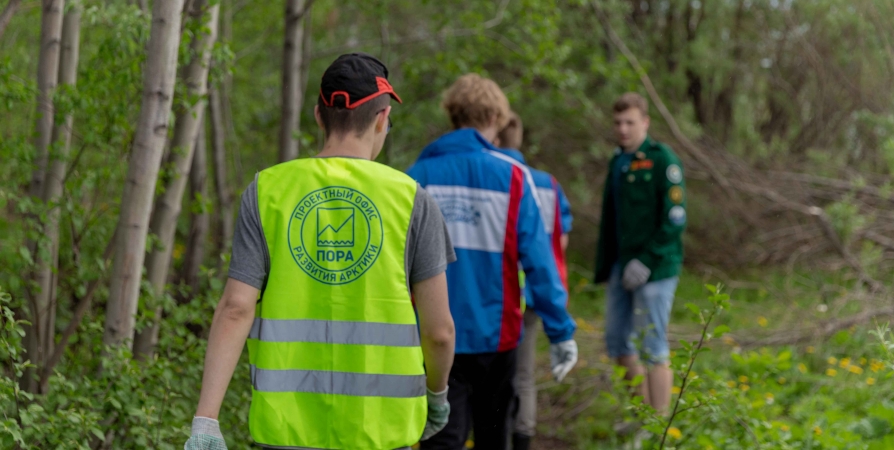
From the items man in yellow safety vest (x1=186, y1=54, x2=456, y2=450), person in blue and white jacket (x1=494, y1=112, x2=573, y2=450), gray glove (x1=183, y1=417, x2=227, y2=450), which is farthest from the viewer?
person in blue and white jacket (x1=494, y1=112, x2=573, y2=450)

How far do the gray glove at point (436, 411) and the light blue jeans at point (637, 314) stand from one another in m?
2.43

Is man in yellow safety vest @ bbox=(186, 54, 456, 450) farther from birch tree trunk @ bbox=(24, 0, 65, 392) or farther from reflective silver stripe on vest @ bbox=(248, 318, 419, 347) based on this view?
birch tree trunk @ bbox=(24, 0, 65, 392)

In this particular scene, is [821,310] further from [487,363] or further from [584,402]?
[487,363]

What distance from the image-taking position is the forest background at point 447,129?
3404 mm

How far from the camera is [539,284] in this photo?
3.59 metres

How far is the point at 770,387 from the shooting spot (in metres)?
4.73

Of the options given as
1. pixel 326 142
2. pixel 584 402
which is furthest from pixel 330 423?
pixel 584 402

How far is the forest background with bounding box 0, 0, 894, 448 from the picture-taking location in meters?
3.40

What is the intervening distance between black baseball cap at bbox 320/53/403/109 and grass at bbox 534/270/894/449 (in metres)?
1.57

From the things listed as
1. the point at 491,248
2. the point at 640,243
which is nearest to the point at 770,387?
the point at 640,243

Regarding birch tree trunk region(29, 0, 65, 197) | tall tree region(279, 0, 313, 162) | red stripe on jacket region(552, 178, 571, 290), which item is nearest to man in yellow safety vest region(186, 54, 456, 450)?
birch tree trunk region(29, 0, 65, 197)

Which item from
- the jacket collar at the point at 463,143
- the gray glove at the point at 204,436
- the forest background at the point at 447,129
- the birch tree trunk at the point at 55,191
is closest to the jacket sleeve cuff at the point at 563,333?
the forest background at the point at 447,129

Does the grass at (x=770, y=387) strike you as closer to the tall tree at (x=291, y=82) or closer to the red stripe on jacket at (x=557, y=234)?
the red stripe on jacket at (x=557, y=234)

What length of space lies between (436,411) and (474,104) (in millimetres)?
1546
